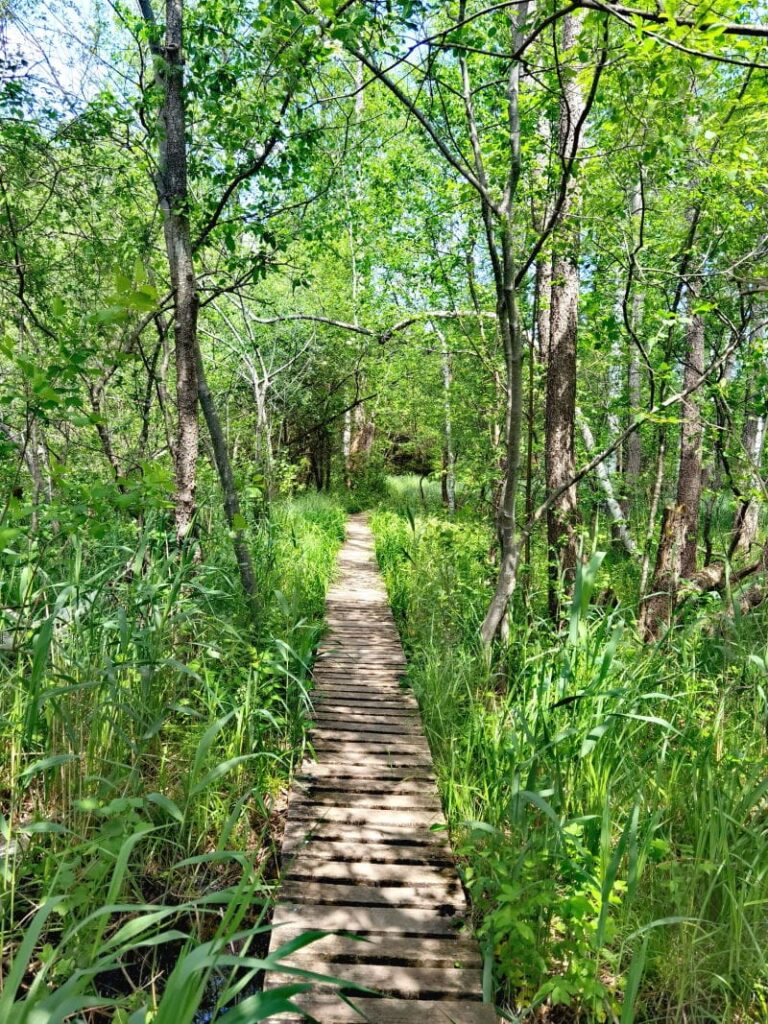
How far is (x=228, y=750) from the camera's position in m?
2.95

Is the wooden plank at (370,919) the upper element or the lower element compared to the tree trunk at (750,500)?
lower

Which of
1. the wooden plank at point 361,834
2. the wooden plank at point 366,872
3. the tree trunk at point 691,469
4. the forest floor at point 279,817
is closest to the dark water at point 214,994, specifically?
the forest floor at point 279,817

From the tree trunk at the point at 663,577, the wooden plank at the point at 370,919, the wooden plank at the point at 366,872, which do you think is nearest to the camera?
the wooden plank at the point at 370,919

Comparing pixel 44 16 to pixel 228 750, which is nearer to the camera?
pixel 228 750

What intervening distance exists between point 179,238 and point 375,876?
3.91m

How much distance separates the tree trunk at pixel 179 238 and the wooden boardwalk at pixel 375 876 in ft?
5.95

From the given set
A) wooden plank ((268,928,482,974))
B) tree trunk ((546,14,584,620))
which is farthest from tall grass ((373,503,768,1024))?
tree trunk ((546,14,584,620))

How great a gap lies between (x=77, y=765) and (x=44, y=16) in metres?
6.23

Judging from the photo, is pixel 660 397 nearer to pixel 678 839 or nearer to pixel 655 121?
pixel 655 121

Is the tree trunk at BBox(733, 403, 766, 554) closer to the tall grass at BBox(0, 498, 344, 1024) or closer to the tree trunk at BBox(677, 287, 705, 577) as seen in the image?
the tree trunk at BBox(677, 287, 705, 577)

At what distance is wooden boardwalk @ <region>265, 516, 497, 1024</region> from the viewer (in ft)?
6.54

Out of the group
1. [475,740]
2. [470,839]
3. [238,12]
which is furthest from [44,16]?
[470,839]

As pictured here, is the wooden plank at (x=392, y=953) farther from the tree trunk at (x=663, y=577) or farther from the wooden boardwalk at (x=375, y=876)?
the tree trunk at (x=663, y=577)

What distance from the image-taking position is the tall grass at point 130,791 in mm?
1560
